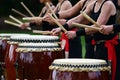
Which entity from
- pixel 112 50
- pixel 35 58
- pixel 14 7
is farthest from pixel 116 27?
pixel 14 7

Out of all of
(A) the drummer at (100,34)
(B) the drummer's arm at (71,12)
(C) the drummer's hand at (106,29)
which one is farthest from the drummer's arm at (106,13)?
(B) the drummer's arm at (71,12)

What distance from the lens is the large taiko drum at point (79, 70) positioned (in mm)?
5867

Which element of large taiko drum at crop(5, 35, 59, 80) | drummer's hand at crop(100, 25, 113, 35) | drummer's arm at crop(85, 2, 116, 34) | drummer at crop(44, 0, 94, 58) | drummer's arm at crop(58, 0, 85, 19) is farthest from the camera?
drummer's arm at crop(58, 0, 85, 19)

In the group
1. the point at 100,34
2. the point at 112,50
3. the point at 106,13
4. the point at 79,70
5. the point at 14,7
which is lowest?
the point at 79,70

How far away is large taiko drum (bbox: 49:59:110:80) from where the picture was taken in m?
5.87

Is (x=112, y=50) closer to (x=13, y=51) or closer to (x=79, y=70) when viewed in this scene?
(x=13, y=51)

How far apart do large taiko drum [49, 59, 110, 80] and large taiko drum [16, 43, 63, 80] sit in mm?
1316

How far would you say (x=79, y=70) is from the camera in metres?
5.86

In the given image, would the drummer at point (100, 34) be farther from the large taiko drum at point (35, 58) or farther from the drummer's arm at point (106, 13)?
the large taiko drum at point (35, 58)

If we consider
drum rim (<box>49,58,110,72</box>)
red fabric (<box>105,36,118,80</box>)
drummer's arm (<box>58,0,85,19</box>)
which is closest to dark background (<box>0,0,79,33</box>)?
drummer's arm (<box>58,0,85,19</box>)

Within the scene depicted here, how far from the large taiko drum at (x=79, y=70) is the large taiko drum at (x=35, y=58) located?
1316mm

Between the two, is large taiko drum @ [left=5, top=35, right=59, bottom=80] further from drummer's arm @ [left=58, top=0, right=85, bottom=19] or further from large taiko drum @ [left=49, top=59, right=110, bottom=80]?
large taiko drum @ [left=49, top=59, right=110, bottom=80]

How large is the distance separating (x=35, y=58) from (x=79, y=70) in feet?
4.92

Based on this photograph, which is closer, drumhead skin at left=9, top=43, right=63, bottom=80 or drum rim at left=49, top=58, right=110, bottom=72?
drum rim at left=49, top=58, right=110, bottom=72
